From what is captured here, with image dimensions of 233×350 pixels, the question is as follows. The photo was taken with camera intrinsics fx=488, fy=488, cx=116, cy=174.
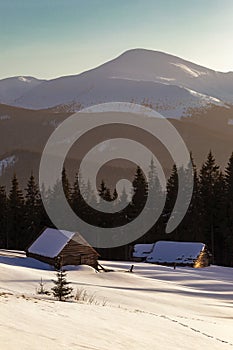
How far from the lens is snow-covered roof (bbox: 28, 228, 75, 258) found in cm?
4059

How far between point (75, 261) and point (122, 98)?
156 meters

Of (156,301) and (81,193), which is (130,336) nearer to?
(156,301)

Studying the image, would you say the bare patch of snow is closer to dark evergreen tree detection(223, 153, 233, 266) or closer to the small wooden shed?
dark evergreen tree detection(223, 153, 233, 266)

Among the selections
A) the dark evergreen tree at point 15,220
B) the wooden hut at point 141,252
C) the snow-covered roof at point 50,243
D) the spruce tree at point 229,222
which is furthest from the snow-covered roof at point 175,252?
the dark evergreen tree at point 15,220

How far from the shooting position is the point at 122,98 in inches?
7539

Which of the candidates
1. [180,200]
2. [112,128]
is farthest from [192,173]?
[112,128]

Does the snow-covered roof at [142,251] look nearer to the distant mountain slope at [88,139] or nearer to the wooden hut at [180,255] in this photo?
the wooden hut at [180,255]

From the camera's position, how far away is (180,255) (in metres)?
48.9

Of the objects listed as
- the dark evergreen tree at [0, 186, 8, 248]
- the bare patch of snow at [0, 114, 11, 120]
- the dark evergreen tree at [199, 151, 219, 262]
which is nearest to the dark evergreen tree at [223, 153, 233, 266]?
the dark evergreen tree at [199, 151, 219, 262]

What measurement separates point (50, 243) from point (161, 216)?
19.7 metres

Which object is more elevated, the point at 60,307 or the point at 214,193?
the point at 214,193

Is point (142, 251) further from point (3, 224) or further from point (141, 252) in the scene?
point (3, 224)

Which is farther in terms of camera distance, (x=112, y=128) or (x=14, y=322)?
(x=112, y=128)

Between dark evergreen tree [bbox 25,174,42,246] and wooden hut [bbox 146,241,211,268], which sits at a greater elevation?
dark evergreen tree [bbox 25,174,42,246]
